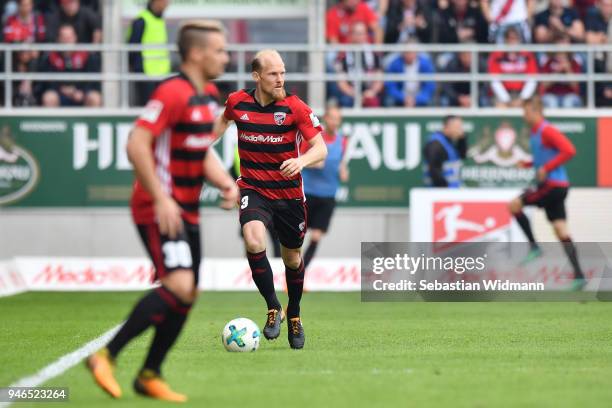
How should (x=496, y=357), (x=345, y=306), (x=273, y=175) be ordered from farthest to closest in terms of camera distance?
(x=345, y=306)
(x=273, y=175)
(x=496, y=357)

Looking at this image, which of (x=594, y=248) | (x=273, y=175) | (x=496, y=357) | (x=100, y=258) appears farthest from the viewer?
(x=100, y=258)

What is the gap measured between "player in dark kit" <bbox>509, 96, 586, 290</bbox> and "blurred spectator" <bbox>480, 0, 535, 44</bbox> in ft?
15.0

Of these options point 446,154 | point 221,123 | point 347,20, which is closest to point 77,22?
point 347,20

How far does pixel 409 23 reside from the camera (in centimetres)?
2238

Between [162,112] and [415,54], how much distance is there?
14.6 m

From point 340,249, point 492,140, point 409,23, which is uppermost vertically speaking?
point 409,23

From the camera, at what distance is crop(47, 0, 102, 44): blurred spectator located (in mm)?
22484

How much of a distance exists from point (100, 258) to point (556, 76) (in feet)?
25.8

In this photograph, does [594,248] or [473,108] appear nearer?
[594,248]

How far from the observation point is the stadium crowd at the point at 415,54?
72.8ft

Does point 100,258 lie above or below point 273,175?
below

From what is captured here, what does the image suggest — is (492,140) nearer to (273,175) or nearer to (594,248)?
(594,248)

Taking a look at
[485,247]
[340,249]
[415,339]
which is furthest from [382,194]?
[415,339]

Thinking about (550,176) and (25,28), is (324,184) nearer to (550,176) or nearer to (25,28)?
(550,176)
